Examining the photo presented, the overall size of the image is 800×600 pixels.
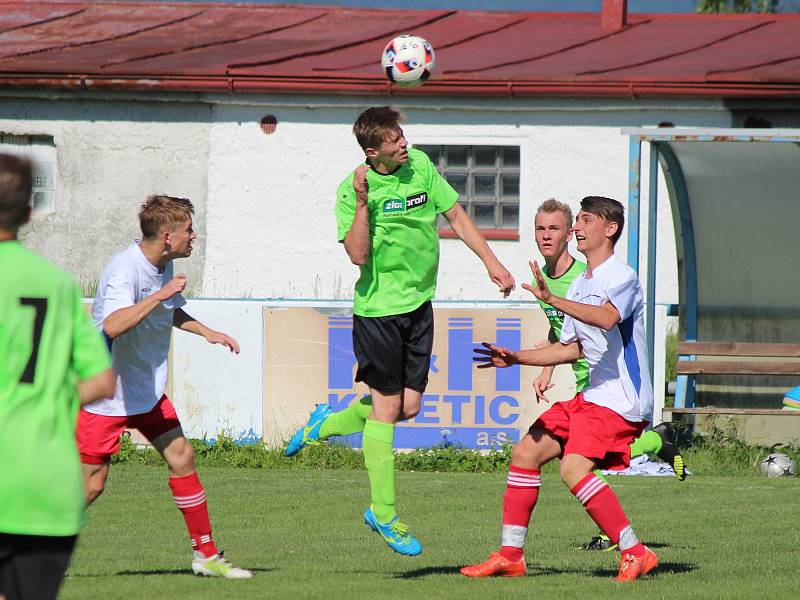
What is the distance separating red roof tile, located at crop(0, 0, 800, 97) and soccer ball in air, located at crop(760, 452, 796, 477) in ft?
22.3

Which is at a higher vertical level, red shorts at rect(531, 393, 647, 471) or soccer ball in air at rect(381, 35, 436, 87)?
soccer ball in air at rect(381, 35, 436, 87)

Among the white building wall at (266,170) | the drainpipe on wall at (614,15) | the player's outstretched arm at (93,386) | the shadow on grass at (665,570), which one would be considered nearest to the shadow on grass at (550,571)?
the shadow on grass at (665,570)

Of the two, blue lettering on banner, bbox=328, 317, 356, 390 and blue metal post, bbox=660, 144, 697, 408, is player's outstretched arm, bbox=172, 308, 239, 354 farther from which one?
blue metal post, bbox=660, 144, 697, 408

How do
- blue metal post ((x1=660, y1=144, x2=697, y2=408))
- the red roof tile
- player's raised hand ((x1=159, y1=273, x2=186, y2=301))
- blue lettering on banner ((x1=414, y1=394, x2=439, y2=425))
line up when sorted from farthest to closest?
the red roof tile → blue metal post ((x1=660, y1=144, x2=697, y2=408)) → blue lettering on banner ((x1=414, y1=394, x2=439, y2=425)) → player's raised hand ((x1=159, y1=273, x2=186, y2=301))

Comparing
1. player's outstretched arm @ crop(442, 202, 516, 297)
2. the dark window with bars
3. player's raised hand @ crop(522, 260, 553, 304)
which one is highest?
the dark window with bars

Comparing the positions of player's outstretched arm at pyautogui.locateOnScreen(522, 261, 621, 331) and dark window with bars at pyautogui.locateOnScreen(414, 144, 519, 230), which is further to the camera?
dark window with bars at pyautogui.locateOnScreen(414, 144, 519, 230)

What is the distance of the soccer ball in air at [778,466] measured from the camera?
12992mm

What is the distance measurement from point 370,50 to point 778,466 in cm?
1031

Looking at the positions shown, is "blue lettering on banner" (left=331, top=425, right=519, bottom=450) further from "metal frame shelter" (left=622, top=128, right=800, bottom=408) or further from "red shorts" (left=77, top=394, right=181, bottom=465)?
"red shorts" (left=77, top=394, right=181, bottom=465)

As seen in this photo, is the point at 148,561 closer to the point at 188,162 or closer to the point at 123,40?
the point at 188,162

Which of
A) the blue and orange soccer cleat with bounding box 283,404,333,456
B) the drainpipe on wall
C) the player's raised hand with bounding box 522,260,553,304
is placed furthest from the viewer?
the drainpipe on wall

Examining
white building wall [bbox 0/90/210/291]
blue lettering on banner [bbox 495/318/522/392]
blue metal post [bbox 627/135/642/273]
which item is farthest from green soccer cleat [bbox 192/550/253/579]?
white building wall [bbox 0/90/210/291]

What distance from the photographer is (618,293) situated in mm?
6820

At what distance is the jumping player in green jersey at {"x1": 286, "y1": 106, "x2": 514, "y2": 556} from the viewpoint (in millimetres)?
7148
